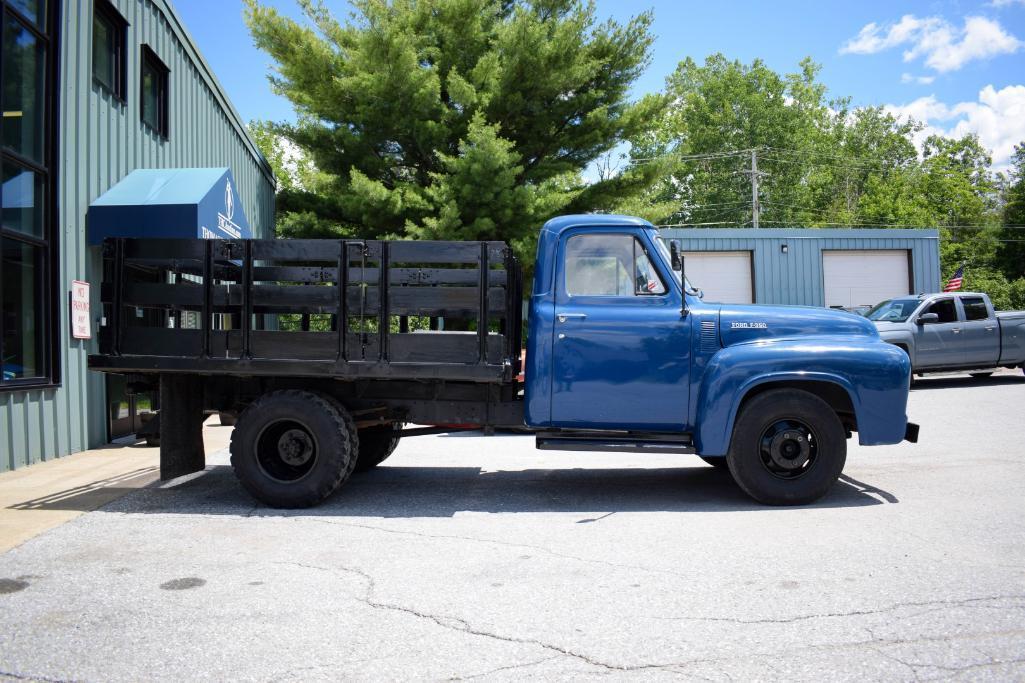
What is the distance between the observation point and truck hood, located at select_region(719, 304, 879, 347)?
20.2 ft

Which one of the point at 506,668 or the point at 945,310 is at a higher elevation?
the point at 945,310

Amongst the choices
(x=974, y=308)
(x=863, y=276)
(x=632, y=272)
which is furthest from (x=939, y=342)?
(x=632, y=272)

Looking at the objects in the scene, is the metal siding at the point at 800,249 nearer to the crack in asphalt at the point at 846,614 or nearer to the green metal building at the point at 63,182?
the green metal building at the point at 63,182

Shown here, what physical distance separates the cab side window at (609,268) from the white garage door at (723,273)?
16.2m

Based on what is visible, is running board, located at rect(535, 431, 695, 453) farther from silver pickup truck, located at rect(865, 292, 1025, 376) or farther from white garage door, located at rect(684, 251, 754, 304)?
white garage door, located at rect(684, 251, 754, 304)

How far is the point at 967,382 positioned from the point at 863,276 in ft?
22.5

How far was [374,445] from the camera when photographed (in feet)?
25.0

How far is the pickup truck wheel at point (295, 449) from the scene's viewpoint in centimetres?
606

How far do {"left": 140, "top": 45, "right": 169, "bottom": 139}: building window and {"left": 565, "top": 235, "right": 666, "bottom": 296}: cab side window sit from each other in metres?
7.49

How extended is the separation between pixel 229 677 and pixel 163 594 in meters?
1.25

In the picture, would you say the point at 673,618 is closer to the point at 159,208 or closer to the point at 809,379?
the point at 809,379

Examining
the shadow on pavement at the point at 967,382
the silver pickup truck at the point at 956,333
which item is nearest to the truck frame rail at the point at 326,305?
the silver pickup truck at the point at 956,333

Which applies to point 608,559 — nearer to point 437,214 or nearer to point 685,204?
point 437,214

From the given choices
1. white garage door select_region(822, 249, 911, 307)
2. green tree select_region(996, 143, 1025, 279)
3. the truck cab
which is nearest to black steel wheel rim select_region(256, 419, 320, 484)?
the truck cab
